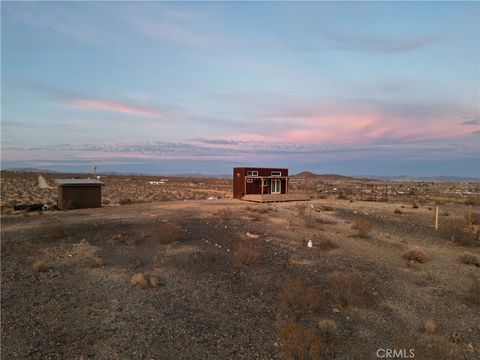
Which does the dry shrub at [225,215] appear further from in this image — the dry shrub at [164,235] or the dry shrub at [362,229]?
the dry shrub at [362,229]

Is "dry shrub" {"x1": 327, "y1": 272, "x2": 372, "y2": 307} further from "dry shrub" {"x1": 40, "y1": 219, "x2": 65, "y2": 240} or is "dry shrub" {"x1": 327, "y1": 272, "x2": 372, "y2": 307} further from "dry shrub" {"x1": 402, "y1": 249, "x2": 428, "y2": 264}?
"dry shrub" {"x1": 40, "y1": 219, "x2": 65, "y2": 240}

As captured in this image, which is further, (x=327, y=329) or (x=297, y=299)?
(x=297, y=299)

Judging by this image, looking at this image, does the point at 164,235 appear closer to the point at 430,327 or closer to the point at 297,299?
the point at 297,299

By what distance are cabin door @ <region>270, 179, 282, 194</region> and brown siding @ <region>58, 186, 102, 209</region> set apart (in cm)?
1554

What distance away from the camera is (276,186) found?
35.0m

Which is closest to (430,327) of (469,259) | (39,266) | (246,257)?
(246,257)

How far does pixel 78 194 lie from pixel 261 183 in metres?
15.7

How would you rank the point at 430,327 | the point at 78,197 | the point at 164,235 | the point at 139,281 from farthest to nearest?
the point at 78,197 → the point at 164,235 → the point at 139,281 → the point at 430,327

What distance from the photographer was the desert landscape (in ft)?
27.2

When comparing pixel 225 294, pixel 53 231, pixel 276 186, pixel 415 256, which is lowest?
pixel 225 294

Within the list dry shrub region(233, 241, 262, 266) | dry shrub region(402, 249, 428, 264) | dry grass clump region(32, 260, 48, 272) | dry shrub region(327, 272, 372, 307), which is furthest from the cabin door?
dry grass clump region(32, 260, 48, 272)

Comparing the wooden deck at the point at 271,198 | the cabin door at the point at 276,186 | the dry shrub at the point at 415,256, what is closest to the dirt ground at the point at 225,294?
the dry shrub at the point at 415,256

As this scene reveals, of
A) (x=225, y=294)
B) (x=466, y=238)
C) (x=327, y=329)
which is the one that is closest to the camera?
(x=327, y=329)

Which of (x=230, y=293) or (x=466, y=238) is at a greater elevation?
(x=466, y=238)
